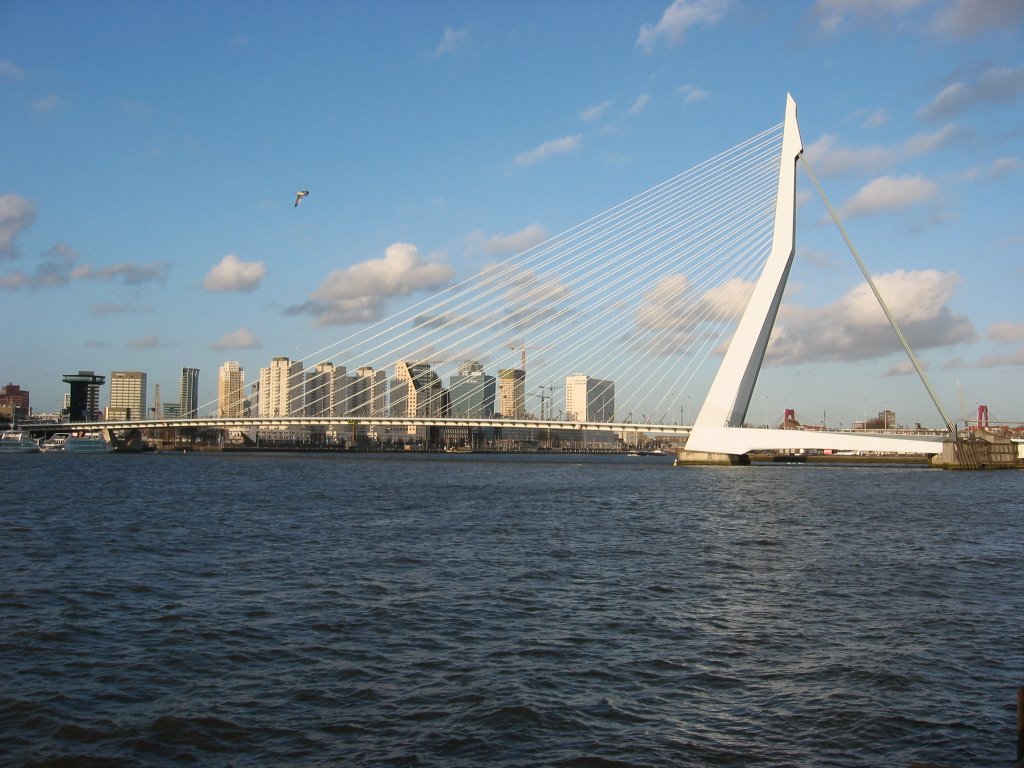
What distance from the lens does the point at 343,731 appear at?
6180 mm

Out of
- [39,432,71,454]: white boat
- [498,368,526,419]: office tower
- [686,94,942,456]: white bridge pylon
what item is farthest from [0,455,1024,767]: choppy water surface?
[498,368,526,419]: office tower

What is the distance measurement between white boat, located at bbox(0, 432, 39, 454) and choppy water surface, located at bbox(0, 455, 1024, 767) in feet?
253

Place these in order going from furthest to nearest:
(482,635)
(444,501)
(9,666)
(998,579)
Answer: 1. (444,501)
2. (998,579)
3. (482,635)
4. (9,666)

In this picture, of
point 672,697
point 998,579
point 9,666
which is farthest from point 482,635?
point 998,579

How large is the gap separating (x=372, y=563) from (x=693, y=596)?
500cm

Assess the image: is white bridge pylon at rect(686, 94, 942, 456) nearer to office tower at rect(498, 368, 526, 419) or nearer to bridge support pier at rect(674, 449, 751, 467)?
bridge support pier at rect(674, 449, 751, 467)

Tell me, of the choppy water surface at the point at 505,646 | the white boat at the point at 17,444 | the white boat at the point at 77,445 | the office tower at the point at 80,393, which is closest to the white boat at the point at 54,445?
the white boat at the point at 77,445

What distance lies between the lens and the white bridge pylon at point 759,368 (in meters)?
39.6

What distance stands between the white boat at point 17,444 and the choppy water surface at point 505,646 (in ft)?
253

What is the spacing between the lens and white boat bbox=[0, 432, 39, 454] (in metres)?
84.9

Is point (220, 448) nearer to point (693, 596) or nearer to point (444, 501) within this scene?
point (444, 501)

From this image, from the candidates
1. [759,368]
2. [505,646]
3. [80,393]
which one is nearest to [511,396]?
[80,393]

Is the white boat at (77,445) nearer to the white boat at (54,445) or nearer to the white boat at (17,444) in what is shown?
the white boat at (54,445)

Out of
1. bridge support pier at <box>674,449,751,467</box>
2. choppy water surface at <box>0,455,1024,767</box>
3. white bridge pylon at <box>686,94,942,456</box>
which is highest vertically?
white bridge pylon at <box>686,94,942,456</box>
